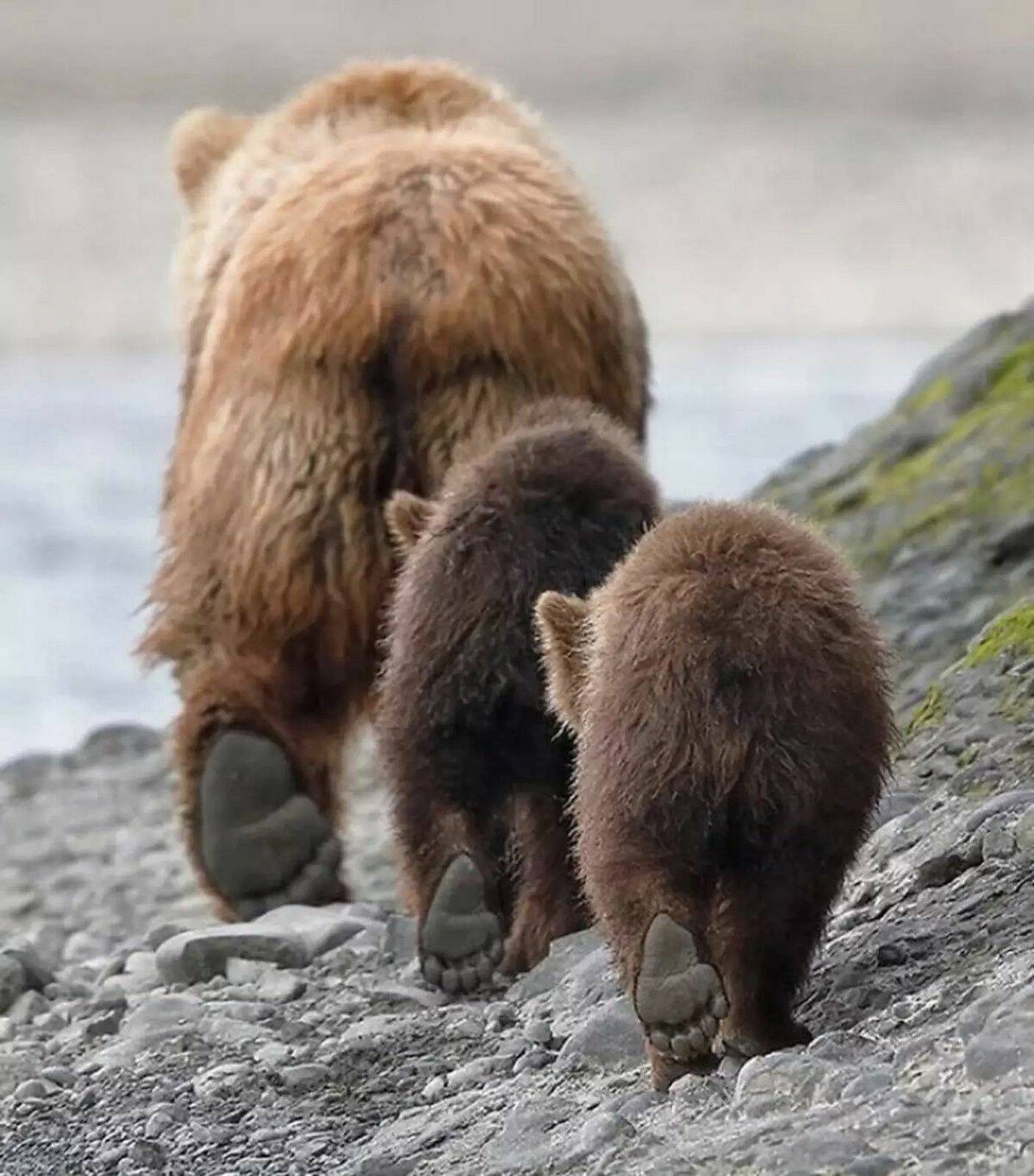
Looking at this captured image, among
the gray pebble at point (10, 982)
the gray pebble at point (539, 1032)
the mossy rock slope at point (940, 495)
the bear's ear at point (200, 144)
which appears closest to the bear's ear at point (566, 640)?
the gray pebble at point (539, 1032)

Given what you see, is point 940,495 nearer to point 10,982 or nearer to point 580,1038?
point 10,982

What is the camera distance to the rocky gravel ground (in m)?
3.91

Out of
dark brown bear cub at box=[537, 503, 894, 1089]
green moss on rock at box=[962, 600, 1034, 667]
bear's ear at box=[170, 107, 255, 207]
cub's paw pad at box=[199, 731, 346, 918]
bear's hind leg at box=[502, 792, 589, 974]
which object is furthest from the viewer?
bear's ear at box=[170, 107, 255, 207]

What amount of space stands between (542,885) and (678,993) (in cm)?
149

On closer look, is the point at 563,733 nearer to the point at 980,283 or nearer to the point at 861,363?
the point at 861,363

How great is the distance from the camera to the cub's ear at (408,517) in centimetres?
588

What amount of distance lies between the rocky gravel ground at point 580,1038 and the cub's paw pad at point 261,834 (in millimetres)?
126

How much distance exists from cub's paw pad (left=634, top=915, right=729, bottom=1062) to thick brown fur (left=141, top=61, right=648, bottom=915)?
7.52ft

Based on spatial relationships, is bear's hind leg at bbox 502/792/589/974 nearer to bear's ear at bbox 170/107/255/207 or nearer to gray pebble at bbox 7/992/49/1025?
gray pebble at bbox 7/992/49/1025

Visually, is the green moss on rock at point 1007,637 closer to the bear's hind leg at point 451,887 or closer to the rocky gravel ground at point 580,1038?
the rocky gravel ground at point 580,1038

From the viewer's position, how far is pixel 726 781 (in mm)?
4285

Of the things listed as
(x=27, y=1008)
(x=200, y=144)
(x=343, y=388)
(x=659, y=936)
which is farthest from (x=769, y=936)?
(x=200, y=144)

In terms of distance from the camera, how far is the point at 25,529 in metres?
16.3

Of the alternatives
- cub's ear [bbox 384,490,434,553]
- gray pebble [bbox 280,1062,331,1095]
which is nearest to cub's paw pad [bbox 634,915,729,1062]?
gray pebble [bbox 280,1062,331,1095]
